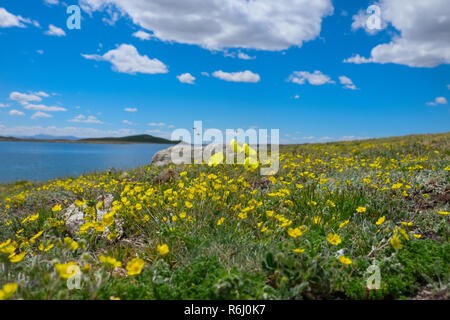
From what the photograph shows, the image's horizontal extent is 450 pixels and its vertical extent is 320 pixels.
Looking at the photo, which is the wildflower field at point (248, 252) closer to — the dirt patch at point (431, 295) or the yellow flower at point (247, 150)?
the dirt patch at point (431, 295)

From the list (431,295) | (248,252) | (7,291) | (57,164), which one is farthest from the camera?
(57,164)

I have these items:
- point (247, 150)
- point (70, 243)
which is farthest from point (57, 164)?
point (70, 243)

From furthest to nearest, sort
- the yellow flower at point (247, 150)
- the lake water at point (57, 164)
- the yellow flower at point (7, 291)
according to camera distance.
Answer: the lake water at point (57, 164) → the yellow flower at point (247, 150) → the yellow flower at point (7, 291)

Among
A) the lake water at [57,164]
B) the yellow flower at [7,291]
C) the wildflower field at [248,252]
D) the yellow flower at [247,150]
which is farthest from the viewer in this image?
the lake water at [57,164]

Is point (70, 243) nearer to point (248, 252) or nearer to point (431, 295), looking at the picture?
point (248, 252)

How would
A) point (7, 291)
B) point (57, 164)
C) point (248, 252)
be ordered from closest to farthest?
1. point (7, 291)
2. point (248, 252)
3. point (57, 164)

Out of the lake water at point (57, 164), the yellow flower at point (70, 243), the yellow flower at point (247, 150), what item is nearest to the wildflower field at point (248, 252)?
the yellow flower at point (70, 243)

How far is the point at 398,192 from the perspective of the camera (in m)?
4.45

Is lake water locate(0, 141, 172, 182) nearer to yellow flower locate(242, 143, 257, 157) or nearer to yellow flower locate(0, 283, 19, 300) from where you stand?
yellow flower locate(242, 143, 257, 157)

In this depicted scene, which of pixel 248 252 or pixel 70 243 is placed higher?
pixel 70 243

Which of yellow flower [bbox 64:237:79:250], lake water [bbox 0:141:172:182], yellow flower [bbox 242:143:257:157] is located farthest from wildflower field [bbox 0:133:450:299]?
lake water [bbox 0:141:172:182]
